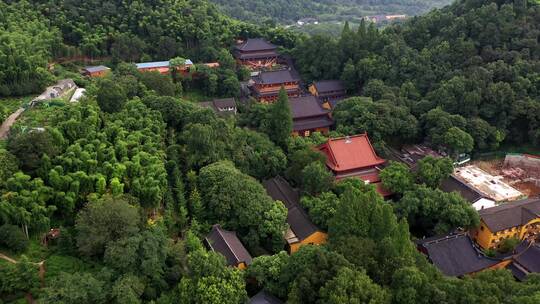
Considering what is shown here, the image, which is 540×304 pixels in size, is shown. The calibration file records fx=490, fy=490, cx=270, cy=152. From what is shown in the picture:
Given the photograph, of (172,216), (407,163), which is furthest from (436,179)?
(172,216)

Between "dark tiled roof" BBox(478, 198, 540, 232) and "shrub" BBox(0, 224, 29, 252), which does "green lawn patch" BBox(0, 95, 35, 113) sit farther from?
"dark tiled roof" BBox(478, 198, 540, 232)

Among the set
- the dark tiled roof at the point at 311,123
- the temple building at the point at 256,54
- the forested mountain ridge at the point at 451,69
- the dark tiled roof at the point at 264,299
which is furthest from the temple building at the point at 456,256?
the temple building at the point at 256,54

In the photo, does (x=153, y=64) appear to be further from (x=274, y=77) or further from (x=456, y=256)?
(x=456, y=256)

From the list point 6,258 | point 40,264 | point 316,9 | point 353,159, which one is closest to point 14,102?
point 6,258

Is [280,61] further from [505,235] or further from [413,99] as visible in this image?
[505,235]

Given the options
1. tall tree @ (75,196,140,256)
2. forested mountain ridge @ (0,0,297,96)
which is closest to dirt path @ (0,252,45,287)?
tall tree @ (75,196,140,256)

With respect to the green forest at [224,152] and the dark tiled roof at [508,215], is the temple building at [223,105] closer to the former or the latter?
the green forest at [224,152]

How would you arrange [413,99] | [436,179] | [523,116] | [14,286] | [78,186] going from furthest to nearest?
[413,99], [523,116], [436,179], [78,186], [14,286]
